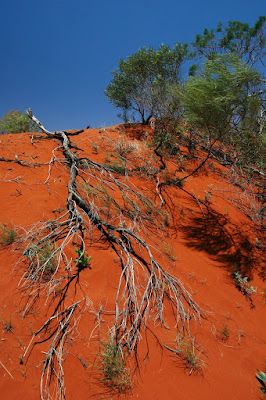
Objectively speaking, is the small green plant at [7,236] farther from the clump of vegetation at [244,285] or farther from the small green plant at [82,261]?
the clump of vegetation at [244,285]

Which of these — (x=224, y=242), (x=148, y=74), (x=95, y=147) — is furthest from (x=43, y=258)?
(x=148, y=74)

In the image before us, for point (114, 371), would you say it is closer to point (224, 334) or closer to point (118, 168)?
point (224, 334)

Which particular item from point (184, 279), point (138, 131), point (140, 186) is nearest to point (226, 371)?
point (184, 279)

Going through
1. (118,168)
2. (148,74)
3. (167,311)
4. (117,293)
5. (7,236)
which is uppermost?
(148,74)

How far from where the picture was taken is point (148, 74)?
980cm

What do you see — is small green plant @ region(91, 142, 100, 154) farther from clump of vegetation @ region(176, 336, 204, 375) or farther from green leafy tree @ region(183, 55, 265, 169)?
clump of vegetation @ region(176, 336, 204, 375)

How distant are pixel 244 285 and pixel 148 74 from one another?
390 inches

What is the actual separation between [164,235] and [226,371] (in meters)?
2.20

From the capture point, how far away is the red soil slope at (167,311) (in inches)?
66.9

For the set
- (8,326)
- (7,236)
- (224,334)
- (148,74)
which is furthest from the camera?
(148,74)

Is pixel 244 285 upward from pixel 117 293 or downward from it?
downward

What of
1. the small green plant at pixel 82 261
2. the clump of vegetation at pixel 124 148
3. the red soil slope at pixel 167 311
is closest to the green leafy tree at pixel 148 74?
the clump of vegetation at pixel 124 148

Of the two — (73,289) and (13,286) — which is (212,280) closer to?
(73,289)

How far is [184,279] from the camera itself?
9.82 ft
